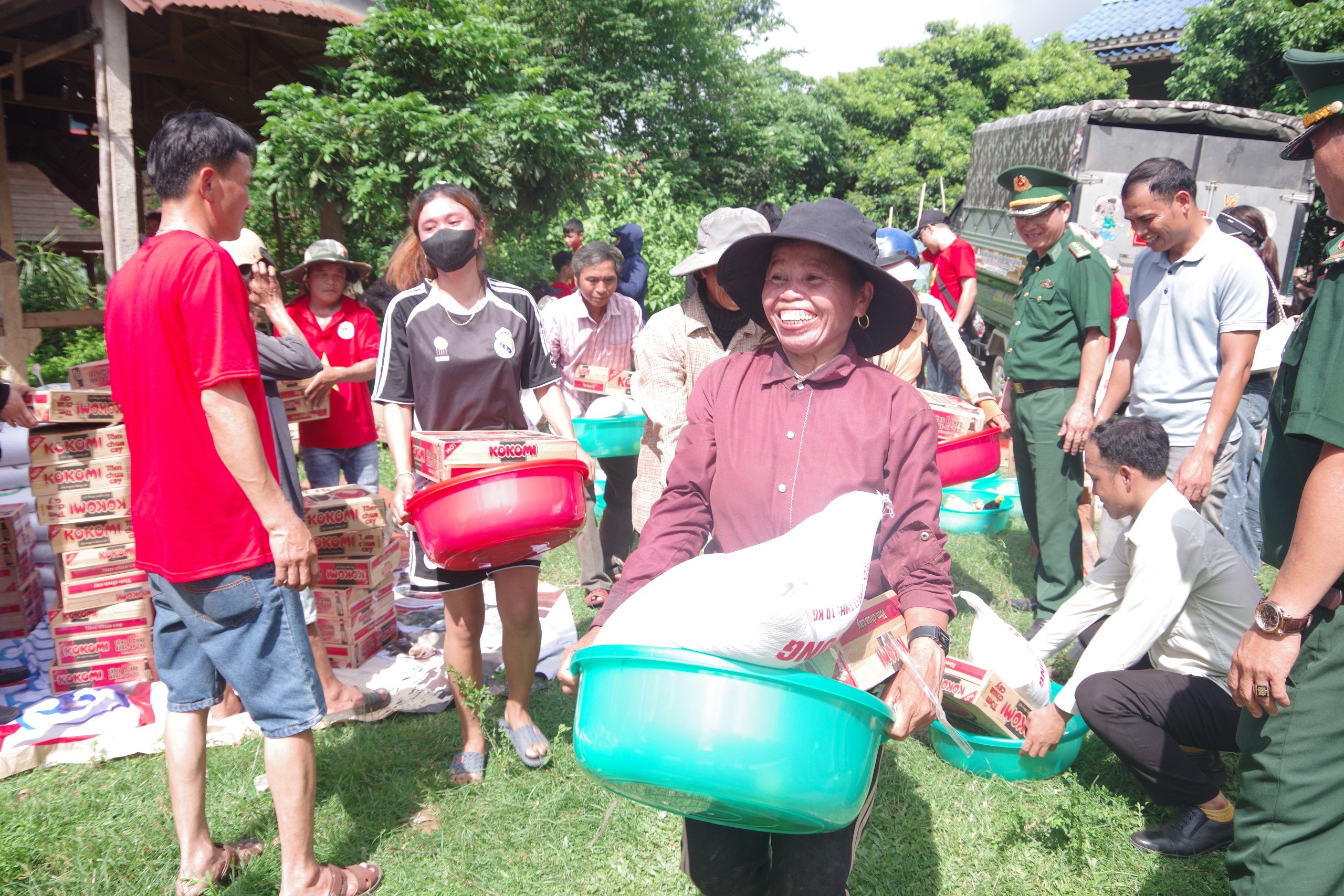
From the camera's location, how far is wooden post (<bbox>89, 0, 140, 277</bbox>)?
6340 millimetres

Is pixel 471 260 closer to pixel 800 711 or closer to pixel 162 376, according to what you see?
pixel 162 376

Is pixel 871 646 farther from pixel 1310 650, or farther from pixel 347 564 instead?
pixel 347 564

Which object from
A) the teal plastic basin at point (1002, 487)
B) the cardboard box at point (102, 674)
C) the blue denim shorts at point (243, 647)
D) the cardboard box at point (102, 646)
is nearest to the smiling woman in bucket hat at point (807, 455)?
the blue denim shorts at point (243, 647)

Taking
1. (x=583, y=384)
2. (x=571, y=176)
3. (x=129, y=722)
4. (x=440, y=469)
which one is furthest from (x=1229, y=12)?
(x=129, y=722)

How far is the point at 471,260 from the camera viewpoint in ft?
10.3

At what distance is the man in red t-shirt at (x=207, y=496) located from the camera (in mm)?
2162

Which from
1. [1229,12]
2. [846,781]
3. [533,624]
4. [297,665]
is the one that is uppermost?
[1229,12]

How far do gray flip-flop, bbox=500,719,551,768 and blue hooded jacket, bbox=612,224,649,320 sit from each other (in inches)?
186

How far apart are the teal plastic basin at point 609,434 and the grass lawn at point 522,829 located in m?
1.62

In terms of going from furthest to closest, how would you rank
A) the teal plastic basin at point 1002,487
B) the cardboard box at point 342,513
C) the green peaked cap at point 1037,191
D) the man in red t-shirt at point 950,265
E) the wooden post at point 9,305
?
the man in red t-shirt at point 950,265, the wooden post at point 9,305, the teal plastic basin at point 1002,487, the green peaked cap at point 1037,191, the cardboard box at point 342,513

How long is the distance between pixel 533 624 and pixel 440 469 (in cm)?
89

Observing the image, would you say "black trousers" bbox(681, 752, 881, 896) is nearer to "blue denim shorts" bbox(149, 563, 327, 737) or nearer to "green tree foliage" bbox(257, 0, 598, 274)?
"blue denim shorts" bbox(149, 563, 327, 737)

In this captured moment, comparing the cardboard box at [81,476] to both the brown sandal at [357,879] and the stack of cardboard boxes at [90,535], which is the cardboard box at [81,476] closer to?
the stack of cardboard boxes at [90,535]

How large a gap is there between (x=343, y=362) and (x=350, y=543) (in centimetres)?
113
